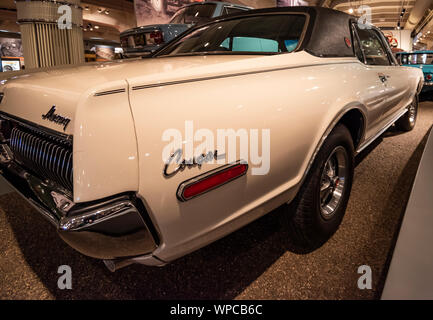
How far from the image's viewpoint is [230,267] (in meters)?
1.52

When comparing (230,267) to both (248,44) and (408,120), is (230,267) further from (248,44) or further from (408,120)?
(408,120)

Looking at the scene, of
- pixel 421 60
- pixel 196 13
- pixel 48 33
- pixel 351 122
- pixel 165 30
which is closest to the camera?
pixel 351 122

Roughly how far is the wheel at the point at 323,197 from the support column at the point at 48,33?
13.7 feet

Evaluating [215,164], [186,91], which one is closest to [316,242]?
[215,164]

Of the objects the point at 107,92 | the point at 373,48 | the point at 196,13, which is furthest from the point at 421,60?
the point at 107,92

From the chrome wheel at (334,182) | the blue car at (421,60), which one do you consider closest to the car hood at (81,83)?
the chrome wheel at (334,182)

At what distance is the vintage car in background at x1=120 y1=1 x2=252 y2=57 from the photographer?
17.2 feet

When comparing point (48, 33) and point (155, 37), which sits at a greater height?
point (155, 37)

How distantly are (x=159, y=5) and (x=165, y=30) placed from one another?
2.61 meters

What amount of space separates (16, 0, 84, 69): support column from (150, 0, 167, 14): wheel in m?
3.25

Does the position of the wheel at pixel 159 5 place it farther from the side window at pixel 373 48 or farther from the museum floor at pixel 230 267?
the museum floor at pixel 230 267

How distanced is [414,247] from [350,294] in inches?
15.3

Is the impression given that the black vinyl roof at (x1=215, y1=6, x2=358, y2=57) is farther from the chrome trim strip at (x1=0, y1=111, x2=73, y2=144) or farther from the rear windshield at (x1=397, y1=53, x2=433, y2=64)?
the rear windshield at (x1=397, y1=53, x2=433, y2=64)

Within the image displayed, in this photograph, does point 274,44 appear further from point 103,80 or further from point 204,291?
point 204,291
